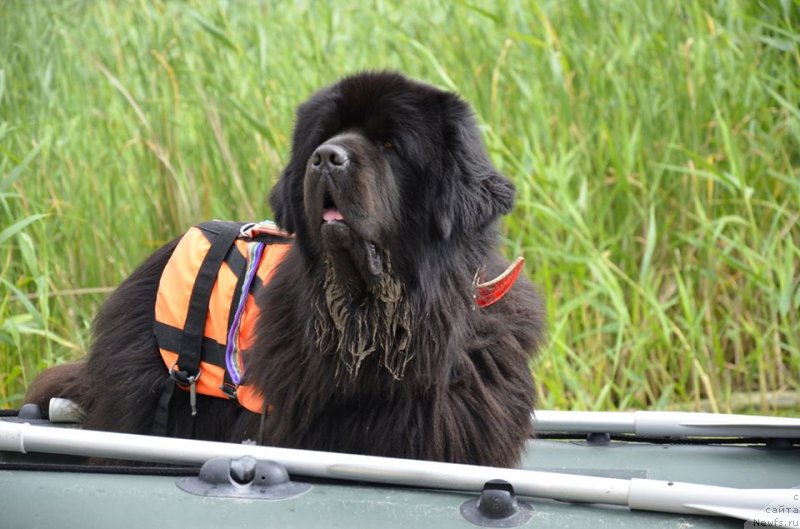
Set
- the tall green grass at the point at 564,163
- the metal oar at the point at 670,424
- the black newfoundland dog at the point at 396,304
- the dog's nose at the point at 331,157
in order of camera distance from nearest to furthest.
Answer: the dog's nose at the point at 331,157
the black newfoundland dog at the point at 396,304
the metal oar at the point at 670,424
the tall green grass at the point at 564,163

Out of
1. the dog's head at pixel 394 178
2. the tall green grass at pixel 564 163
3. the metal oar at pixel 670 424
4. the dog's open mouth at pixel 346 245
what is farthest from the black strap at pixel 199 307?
the tall green grass at pixel 564 163

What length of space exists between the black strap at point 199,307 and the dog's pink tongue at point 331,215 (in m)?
0.57

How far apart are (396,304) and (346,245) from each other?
0.74 ft

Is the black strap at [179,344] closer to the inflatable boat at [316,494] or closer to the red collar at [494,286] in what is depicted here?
the inflatable boat at [316,494]

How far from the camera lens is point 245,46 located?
507cm

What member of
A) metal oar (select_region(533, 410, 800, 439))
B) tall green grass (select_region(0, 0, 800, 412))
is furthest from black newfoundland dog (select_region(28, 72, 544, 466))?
tall green grass (select_region(0, 0, 800, 412))

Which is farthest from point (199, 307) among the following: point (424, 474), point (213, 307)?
point (424, 474)

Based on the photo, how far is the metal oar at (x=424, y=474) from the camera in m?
2.02

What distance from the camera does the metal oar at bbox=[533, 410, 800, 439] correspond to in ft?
9.27

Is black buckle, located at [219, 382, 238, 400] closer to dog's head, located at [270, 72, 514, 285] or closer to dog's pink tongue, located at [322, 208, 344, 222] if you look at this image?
dog's head, located at [270, 72, 514, 285]

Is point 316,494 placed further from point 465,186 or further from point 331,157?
point 465,186

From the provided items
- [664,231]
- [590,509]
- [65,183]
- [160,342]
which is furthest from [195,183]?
[590,509]

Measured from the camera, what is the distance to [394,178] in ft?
8.48

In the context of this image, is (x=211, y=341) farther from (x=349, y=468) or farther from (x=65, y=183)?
(x=65, y=183)
